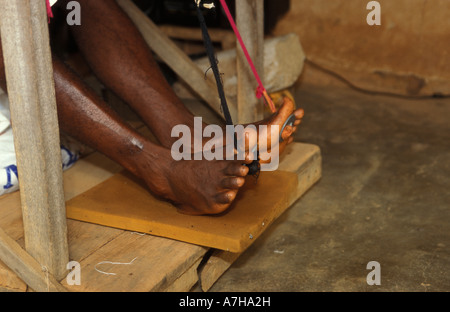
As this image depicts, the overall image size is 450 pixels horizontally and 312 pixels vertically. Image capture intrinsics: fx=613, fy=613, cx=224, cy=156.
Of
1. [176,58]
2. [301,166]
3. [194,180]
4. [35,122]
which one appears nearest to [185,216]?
[194,180]

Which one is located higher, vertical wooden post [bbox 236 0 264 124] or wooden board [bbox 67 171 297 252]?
vertical wooden post [bbox 236 0 264 124]

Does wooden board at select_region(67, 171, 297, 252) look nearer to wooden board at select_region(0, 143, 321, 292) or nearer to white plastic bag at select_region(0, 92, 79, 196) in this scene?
wooden board at select_region(0, 143, 321, 292)

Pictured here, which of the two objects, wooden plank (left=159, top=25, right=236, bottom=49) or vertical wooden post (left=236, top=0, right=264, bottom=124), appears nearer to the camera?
vertical wooden post (left=236, top=0, right=264, bottom=124)

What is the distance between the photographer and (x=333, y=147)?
2.52 meters

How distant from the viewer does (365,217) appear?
1.93 metres

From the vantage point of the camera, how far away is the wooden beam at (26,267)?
4.38 ft

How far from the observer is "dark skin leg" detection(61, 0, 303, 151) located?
1.70 meters

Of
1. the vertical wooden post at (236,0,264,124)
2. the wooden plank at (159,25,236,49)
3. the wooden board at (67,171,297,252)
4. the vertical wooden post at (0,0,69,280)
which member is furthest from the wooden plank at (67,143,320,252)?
the wooden plank at (159,25,236,49)

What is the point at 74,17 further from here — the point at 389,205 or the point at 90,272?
the point at 389,205

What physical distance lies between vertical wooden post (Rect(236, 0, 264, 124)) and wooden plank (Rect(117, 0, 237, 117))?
4.7 inches

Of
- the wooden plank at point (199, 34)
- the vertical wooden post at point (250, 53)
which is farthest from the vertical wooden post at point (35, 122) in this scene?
the wooden plank at point (199, 34)

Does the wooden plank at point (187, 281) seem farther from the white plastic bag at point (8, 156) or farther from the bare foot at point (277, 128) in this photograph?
the white plastic bag at point (8, 156)

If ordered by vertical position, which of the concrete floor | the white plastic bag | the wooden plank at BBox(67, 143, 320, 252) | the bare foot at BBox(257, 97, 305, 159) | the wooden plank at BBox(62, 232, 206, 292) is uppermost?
the bare foot at BBox(257, 97, 305, 159)
